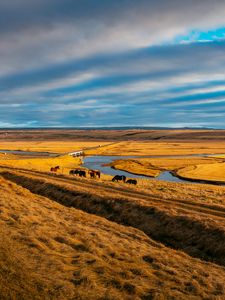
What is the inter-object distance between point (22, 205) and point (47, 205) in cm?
289

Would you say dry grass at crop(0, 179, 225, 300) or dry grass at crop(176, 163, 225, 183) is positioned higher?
dry grass at crop(0, 179, 225, 300)

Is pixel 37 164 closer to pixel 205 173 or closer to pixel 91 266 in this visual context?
pixel 205 173

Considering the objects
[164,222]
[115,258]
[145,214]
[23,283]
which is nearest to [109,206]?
[145,214]

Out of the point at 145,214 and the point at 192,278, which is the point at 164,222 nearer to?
the point at 145,214

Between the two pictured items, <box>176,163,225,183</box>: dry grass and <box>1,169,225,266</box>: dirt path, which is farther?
<box>176,163,225,183</box>: dry grass

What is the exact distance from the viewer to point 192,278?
12.9 meters

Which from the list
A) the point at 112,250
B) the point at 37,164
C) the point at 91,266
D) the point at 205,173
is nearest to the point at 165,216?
the point at 112,250

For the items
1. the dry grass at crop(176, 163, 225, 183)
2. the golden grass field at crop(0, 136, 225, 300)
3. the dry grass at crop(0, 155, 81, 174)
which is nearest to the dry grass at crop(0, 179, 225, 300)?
the golden grass field at crop(0, 136, 225, 300)

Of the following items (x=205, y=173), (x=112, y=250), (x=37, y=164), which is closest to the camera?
(x=112, y=250)

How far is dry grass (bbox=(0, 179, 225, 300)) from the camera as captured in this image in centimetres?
1106

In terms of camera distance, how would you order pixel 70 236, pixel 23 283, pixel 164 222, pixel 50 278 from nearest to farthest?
pixel 23 283
pixel 50 278
pixel 70 236
pixel 164 222

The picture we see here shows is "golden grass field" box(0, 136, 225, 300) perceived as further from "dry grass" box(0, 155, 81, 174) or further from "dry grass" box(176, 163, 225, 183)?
"dry grass" box(176, 163, 225, 183)

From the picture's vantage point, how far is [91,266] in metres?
13.3

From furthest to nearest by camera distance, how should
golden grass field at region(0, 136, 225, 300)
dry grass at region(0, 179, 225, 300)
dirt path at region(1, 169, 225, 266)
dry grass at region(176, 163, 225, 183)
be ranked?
1. dry grass at region(176, 163, 225, 183)
2. dirt path at region(1, 169, 225, 266)
3. golden grass field at region(0, 136, 225, 300)
4. dry grass at region(0, 179, 225, 300)
